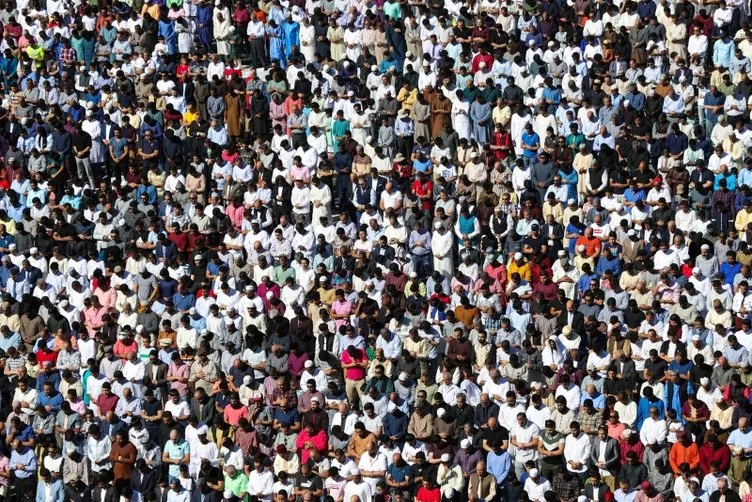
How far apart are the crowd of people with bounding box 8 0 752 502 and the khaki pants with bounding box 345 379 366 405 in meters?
0.04

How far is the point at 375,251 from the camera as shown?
138 ft

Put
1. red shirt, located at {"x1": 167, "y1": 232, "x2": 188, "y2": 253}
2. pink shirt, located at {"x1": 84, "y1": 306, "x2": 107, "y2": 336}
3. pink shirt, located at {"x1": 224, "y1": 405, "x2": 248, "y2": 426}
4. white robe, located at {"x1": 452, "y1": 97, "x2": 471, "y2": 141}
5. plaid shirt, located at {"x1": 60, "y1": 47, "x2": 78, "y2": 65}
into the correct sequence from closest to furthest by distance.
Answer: pink shirt, located at {"x1": 224, "y1": 405, "x2": 248, "y2": 426}
pink shirt, located at {"x1": 84, "y1": 306, "x2": 107, "y2": 336}
red shirt, located at {"x1": 167, "y1": 232, "x2": 188, "y2": 253}
white robe, located at {"x1": 452, "y1": 97, "x2": 471, "y2": 141}
plaid shirt, located at {"x1": 60, "y1": 47, "x2": 78, "y2": 65}

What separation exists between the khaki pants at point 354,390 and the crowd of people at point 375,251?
1.5 inches

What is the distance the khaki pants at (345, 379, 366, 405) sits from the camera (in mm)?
38625

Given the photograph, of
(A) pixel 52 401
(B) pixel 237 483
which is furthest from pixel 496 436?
(A) pixel 52 401

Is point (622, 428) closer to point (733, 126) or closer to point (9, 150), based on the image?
point (733, 126)

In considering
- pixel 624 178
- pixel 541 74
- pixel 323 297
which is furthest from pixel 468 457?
pixel 541 74

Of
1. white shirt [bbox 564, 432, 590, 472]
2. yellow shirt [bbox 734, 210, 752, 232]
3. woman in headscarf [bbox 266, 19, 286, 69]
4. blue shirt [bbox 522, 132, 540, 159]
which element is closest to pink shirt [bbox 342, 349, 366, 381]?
white shirt [bbox 564, 432, 590, 472]

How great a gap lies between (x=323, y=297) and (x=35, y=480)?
631 centimetres

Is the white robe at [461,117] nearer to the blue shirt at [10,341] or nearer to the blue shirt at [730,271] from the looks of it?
the blue shirt at [730,271]

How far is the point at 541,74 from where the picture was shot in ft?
154

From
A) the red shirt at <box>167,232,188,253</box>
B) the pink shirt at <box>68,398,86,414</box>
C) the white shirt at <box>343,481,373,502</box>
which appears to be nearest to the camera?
the white shirt at <box>343,481,373,502</box>

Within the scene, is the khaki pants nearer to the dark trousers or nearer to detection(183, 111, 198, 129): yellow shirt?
the dark trousers

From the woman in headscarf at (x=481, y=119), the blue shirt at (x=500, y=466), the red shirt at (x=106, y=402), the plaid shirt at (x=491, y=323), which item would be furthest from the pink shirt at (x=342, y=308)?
the woman in headscarf at (x=481, y=119)
